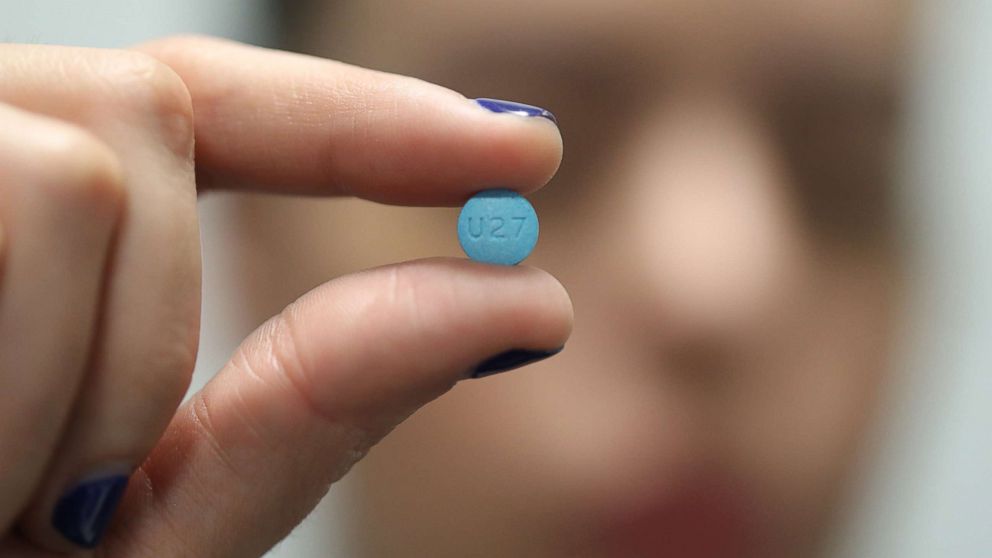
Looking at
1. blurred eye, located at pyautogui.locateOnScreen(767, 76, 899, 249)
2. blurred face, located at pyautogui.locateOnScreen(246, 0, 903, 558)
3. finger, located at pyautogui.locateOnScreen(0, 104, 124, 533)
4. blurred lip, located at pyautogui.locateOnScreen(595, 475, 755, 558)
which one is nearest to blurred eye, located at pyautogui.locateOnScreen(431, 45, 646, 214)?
blurred face, located at pyautogui.locateOnScreen(246, 0, 903, 558)

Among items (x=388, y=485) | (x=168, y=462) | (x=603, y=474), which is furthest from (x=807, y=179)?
(x=168, y=462)

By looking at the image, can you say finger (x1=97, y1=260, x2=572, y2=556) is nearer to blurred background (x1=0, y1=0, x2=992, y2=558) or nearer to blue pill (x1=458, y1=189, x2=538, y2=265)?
blue pill (x1=458, y1=189, x2=538, y2=265)

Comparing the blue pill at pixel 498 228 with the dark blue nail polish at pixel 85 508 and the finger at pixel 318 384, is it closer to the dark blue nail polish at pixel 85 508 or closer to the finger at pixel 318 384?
the finger at pixel 318 384

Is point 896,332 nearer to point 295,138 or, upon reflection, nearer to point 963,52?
point 963,52

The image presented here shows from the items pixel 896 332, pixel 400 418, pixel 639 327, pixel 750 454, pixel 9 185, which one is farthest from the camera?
pixel 896 332

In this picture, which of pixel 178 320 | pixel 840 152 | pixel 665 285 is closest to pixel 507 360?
pixel 178 320

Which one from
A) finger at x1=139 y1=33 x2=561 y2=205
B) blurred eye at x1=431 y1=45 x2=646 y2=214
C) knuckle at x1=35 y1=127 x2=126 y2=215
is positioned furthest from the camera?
blurred eye at x1=431 y1=45 x2=646 y2=214

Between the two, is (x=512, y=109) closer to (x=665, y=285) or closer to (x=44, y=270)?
(x=44, y=270)
